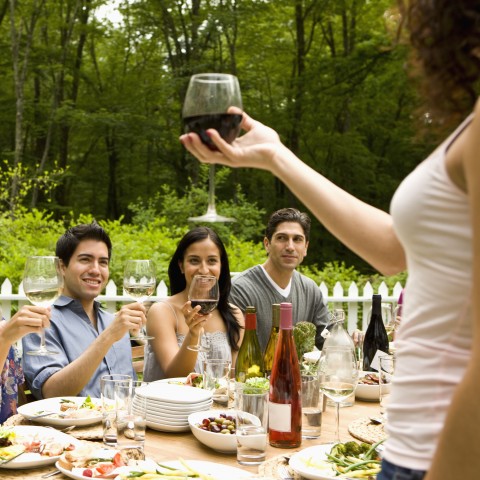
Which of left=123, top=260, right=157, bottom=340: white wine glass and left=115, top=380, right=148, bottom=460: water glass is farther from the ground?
left=123, top=260, right=157, bottom=340: white wine glass

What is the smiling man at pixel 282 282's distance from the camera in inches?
164

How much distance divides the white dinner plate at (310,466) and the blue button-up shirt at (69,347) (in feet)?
4.04

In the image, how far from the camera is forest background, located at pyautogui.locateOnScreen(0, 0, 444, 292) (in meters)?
12.4

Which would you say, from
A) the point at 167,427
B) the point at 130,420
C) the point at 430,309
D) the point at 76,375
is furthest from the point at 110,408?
the point at 430,309

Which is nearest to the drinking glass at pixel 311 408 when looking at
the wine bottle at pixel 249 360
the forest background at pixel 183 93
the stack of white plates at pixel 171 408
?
the stack of white plates at pixel 171 408

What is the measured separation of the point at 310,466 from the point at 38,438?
2.40 ft

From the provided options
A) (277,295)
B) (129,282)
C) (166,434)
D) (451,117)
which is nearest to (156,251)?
(277,295)

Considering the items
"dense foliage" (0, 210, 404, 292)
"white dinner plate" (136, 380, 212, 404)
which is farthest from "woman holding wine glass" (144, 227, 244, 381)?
"dense foliage" (0, 210, 404, 292)

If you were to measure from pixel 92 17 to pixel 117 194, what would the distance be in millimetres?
4047

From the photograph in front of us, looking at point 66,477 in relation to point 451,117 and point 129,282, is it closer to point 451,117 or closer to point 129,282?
point 129,282

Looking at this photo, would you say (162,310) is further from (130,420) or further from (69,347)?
(130,420)

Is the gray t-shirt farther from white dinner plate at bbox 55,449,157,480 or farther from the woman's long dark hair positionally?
white dinner plate at bbox 55,449,157,480

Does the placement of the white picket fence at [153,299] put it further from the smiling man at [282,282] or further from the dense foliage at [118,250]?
the smiling man at [282,282]

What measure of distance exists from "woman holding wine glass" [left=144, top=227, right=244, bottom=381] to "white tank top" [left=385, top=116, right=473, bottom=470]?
1.97 meters
